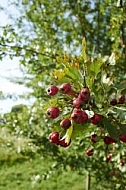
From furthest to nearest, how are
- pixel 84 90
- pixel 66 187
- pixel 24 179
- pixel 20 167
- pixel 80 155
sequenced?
pixel 20 167
pixel 24 179
pixel 66 187
pixel 80 155
pixel 84 90

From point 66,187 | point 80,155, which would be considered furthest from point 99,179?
point 66,187

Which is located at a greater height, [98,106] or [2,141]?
[2,141]

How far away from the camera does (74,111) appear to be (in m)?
1.17

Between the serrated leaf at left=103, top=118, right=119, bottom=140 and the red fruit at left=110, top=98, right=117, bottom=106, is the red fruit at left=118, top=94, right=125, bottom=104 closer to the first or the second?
the red fruit at left=110, top=98, right=117, bottom=106

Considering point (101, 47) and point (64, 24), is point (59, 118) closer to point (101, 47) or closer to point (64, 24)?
point (64, 24)

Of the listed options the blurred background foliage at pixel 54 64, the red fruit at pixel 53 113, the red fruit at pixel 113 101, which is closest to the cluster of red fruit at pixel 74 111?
the red fruit at pixel 53 113

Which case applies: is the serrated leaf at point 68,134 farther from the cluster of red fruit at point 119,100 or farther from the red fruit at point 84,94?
the cluster of red fruit at point 119,100

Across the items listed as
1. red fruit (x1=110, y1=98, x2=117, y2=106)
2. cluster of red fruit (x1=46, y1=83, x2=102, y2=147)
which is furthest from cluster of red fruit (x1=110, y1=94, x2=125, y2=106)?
cluster of red fruit (x1=46, y1=83, x2=102, y2=147)

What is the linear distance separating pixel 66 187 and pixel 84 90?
23.1 ft

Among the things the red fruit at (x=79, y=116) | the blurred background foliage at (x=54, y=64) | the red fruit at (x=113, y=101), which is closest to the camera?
the red fruit at (x=79, y=116)

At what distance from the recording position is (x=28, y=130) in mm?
4031

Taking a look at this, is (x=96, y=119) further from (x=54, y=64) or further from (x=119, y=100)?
(x=54, y=64)

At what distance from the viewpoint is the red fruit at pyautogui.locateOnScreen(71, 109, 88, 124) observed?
1143mm

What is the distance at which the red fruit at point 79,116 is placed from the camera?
1.14 m
